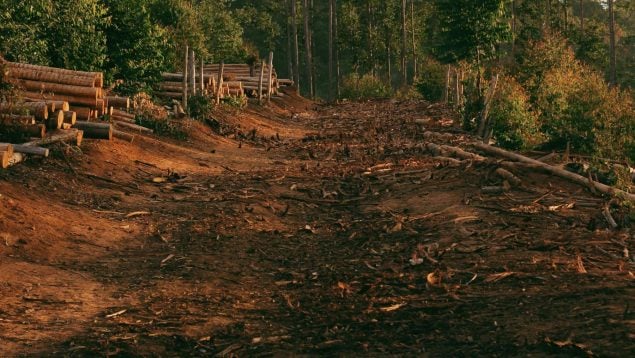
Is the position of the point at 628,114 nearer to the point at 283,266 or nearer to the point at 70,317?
the point at 283,266

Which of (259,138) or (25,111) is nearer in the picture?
(25,111)

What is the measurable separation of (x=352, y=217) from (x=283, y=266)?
279 centimetres

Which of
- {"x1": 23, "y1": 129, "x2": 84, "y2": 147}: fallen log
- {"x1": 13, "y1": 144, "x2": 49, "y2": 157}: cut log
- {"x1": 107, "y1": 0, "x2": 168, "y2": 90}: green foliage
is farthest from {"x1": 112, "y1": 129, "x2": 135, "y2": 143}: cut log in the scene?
{"x1": 107, "y1": 0, "x2": 168, "y2": 90}: green foliage

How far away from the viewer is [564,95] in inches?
822

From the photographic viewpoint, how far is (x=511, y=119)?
63.9 feet

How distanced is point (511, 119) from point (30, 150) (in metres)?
12.1

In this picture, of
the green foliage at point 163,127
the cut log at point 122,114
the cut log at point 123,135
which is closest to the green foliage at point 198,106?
the green foliage at point 163,127

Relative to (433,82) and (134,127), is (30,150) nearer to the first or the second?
(134,127)

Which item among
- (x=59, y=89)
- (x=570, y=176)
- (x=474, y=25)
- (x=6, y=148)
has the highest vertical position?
(x=474, y=25)

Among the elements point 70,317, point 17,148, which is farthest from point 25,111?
point 70,317

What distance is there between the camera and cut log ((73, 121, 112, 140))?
1448 cm

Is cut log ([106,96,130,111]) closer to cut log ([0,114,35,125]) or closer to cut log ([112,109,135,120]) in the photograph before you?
cut log ([112,109,135,120])

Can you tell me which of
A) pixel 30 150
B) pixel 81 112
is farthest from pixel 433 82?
pixel 30 150

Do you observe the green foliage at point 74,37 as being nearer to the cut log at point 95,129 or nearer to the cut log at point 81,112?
the cut log at point 81,112
